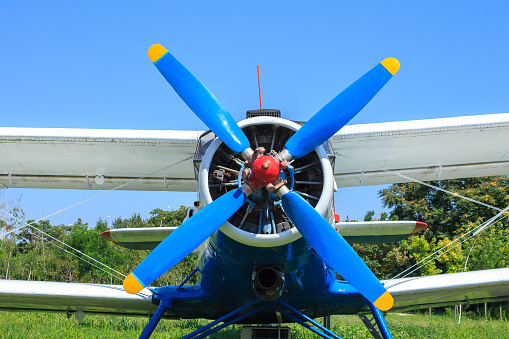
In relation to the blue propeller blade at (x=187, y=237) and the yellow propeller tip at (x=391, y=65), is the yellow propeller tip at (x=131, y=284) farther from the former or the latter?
the yellow propeller tip at (x=391, y=65)

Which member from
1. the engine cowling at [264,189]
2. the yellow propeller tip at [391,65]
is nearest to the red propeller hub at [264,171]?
the engine cowling at [264,189]

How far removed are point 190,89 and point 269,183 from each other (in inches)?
62.8

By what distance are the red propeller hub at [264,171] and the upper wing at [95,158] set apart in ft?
8.19

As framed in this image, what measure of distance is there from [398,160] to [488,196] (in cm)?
2612

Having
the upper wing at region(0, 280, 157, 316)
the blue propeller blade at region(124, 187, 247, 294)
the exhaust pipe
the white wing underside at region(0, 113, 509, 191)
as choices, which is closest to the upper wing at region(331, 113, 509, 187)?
the white wing underside at region(0, 113, 509, 191)

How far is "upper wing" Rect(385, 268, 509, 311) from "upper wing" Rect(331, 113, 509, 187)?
1.96 metres

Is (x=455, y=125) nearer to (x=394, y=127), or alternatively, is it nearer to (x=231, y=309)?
(x=394, y=127)

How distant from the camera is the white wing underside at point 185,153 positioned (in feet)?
25.7

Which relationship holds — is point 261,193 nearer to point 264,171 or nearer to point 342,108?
point 264,171

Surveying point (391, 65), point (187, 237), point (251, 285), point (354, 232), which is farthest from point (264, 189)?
point (354, 232)

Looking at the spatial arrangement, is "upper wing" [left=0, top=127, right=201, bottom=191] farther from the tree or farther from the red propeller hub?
the tree

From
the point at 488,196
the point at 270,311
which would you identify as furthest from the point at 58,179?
the point at 488,196

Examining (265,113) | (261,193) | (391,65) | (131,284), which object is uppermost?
(391,65)

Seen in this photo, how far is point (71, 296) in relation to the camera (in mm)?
7492
